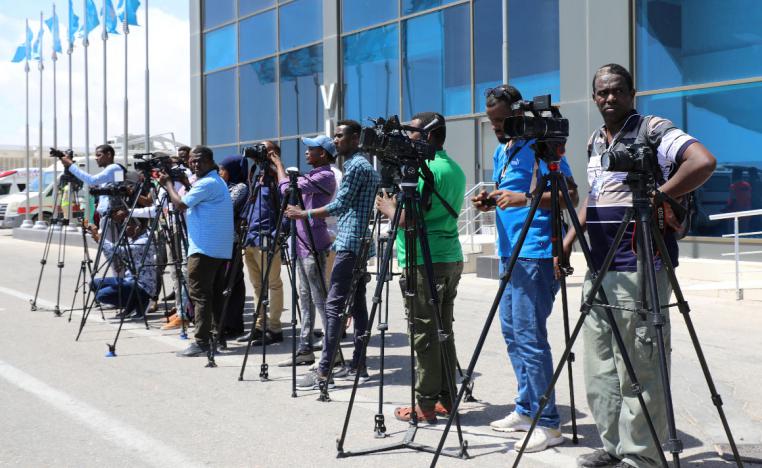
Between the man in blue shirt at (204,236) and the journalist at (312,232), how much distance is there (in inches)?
29.8

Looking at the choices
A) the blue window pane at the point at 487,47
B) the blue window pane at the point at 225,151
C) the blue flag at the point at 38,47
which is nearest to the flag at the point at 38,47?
the blue flag at the point at 38,47

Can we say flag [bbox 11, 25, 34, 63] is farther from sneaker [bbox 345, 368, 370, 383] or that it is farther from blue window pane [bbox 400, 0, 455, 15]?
sneaker [bbox 345, 368, 370, 383]

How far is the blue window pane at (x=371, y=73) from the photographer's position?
65.9 feet

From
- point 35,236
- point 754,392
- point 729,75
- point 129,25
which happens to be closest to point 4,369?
point 754,392

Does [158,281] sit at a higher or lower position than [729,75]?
lower

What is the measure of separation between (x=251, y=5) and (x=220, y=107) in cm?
360

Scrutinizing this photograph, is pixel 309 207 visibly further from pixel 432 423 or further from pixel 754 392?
pixel 754 392

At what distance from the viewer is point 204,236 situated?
718 cm

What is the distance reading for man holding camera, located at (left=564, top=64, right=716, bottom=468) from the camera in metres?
3.74

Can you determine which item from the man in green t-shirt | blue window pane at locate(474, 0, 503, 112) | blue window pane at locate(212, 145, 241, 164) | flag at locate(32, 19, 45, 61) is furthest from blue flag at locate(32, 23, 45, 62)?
the man in green t-shirt

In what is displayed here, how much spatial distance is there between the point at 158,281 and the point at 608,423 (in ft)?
22.5

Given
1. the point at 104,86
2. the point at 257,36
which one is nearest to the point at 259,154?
the point at 257,36

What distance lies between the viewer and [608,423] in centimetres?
406

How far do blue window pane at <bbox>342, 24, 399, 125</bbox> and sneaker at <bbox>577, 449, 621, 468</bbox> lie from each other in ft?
52.9
